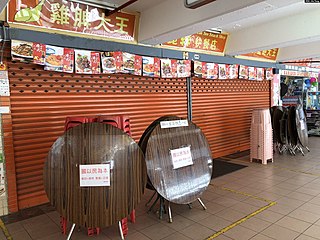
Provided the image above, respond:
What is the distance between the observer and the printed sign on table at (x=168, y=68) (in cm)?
534

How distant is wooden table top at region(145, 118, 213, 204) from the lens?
325 centimetres

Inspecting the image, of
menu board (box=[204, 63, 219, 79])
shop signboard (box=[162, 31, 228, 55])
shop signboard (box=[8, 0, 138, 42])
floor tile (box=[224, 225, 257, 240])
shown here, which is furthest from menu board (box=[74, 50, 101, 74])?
floor tile (box=[224, 225, 257, 240])

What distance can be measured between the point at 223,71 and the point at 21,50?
4789 millimetres

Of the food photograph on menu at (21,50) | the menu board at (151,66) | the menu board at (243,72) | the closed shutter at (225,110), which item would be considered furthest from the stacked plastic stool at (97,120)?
the menu board at (243,72)

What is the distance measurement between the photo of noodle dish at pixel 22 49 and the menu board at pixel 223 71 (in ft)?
14.8

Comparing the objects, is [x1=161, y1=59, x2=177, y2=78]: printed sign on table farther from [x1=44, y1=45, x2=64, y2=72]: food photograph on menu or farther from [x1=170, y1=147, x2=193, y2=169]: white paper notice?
[x1=170, y1=147, x2=193, y2=169]: white paper notice

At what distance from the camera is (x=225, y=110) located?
7062 millimetres

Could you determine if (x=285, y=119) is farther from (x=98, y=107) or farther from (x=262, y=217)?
(x=98, y=107)

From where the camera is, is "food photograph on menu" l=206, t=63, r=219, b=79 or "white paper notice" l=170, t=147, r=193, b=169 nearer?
"white paper notice" l=170, t=147, r=193, b=169

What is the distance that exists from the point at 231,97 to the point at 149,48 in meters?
3.22

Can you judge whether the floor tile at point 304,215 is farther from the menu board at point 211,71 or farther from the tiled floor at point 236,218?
the menu board at point 211,71

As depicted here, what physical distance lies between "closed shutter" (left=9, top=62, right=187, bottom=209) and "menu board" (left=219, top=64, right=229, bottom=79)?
104 inches

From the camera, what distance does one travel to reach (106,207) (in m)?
2.71

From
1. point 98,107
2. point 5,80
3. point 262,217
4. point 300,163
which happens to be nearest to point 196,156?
point 262,217
